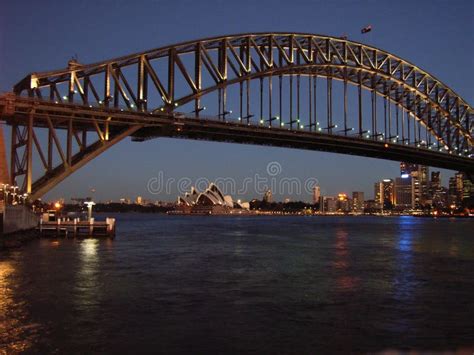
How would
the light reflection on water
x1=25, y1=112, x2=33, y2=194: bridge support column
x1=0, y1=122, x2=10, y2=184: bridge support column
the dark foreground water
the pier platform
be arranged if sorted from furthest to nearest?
the pier platform → x1=0, y1=122, x2=10, y2=184: bridge support column → x1=25, y1=112, x2=33, y2=194: bridge support column → the dark foreground water → the light reflection on water

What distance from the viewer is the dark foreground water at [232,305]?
12203 millimetres

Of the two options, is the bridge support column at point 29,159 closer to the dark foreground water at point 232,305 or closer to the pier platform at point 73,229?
the pier platform at point 73,229

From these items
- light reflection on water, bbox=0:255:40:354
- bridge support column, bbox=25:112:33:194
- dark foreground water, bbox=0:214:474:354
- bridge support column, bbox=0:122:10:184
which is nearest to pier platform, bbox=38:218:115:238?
bridge support column, bbox=0:122:10:184

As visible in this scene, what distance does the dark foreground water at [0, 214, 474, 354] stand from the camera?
12203 mm

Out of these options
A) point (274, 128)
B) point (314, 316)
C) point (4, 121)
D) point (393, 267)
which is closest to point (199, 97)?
point (274, 128)

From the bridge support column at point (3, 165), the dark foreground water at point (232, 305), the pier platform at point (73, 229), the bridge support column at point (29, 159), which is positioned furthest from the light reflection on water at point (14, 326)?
the pier platform at point (73, 229)

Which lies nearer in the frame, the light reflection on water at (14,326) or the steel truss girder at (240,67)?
the light reflection on water at (14,326)

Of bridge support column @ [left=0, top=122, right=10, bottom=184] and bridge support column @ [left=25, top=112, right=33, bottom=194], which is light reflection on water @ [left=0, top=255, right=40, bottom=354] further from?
bridge support column @ [left=0, top=122, right=10, bottom=184]

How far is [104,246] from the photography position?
3709 cm

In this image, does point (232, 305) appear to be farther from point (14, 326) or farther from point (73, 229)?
point (73, 229)

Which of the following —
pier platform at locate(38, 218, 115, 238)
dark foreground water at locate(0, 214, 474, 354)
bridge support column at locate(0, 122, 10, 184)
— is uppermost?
bridge support column at locate(0, 122, 10, 184)

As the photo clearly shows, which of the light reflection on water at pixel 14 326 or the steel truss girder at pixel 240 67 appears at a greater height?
the steel truss girder at pixel 240 67

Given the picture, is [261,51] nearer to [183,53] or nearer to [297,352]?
[183,53]

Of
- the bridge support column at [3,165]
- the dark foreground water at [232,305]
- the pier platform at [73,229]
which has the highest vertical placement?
the bridge support column at [3,165]
